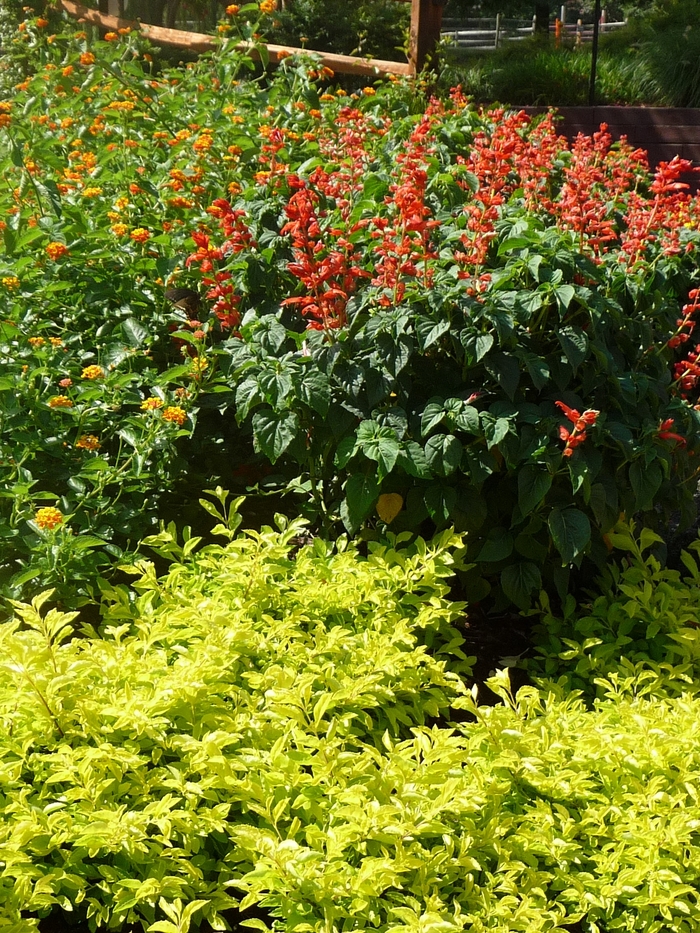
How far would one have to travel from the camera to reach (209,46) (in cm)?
731

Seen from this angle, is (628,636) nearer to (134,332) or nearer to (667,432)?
(667,432)

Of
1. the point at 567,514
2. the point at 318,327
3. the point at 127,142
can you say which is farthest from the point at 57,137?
the point at 567,514

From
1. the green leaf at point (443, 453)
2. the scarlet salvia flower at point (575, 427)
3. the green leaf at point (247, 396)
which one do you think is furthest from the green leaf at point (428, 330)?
the green leaf at point (247, 396)

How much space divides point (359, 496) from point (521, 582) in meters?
0.50

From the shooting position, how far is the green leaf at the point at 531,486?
248 cm

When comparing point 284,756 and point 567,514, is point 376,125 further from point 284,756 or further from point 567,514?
point 284,756

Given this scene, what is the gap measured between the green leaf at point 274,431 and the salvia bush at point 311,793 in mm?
510

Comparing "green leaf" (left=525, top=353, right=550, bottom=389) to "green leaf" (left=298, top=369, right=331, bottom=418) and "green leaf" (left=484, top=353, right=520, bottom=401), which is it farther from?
"green leaf" (left=298, top=369, right=331, bottom=418)

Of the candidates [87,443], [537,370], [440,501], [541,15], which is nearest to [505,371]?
[537,370]

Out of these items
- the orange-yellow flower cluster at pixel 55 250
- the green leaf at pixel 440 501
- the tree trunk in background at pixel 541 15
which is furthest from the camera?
the tree trunk in background at pixel 541 15

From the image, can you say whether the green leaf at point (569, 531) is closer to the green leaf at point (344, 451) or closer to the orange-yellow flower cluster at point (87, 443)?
the green leaf at point (344, 451)

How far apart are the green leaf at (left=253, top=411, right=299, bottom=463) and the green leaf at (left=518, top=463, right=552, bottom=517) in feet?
2.05

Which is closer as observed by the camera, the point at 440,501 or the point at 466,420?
the point at 466,420

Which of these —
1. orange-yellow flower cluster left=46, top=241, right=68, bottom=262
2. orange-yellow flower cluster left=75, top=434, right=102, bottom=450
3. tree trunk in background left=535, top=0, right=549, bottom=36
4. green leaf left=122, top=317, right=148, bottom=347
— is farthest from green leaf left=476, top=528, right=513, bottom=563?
tree trunk in background left=535, top=0, right=549, bottom=36
